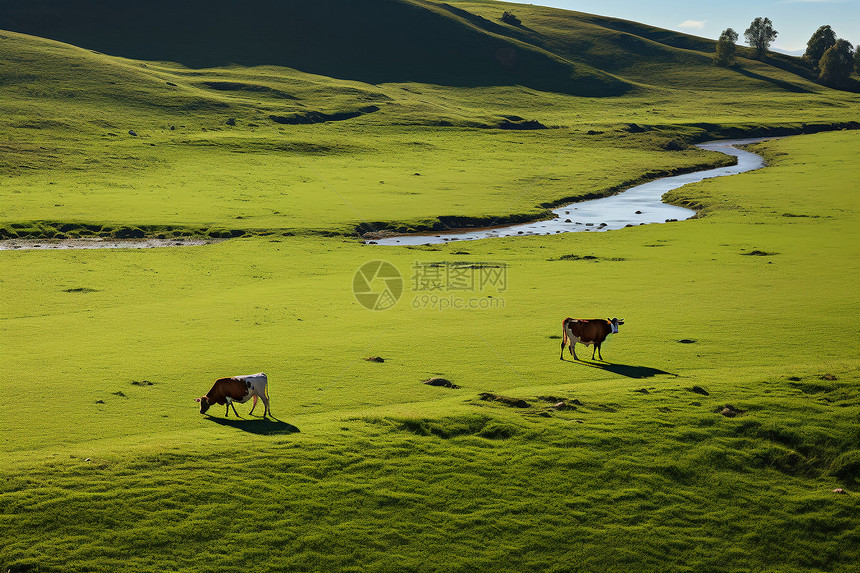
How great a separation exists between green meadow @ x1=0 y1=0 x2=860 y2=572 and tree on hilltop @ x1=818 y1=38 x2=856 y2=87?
150 meters

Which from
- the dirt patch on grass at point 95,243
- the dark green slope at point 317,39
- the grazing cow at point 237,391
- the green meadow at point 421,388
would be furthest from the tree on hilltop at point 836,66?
the grazing cow at point 237,391

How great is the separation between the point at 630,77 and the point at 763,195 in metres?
132

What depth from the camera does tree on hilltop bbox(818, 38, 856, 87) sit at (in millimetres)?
184125

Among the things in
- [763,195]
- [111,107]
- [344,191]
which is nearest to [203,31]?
[111,107]

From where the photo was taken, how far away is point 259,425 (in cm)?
1647

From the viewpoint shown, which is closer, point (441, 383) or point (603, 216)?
point (441, 383)

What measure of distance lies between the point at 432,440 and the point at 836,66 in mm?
208927

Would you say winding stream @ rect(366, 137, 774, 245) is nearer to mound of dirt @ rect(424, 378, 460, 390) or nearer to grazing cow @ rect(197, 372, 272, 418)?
mound of dirt @ rect(424, 378, 460, 390)

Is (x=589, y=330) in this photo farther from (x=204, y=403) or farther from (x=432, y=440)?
(x=204, y=403)

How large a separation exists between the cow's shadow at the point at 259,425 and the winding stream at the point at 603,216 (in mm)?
30245

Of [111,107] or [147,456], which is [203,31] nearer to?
[111,107]

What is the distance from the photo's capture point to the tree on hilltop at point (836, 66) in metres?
184

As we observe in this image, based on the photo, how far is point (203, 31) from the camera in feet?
527

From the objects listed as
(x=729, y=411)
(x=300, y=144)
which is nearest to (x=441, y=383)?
(x=729, y=411)
